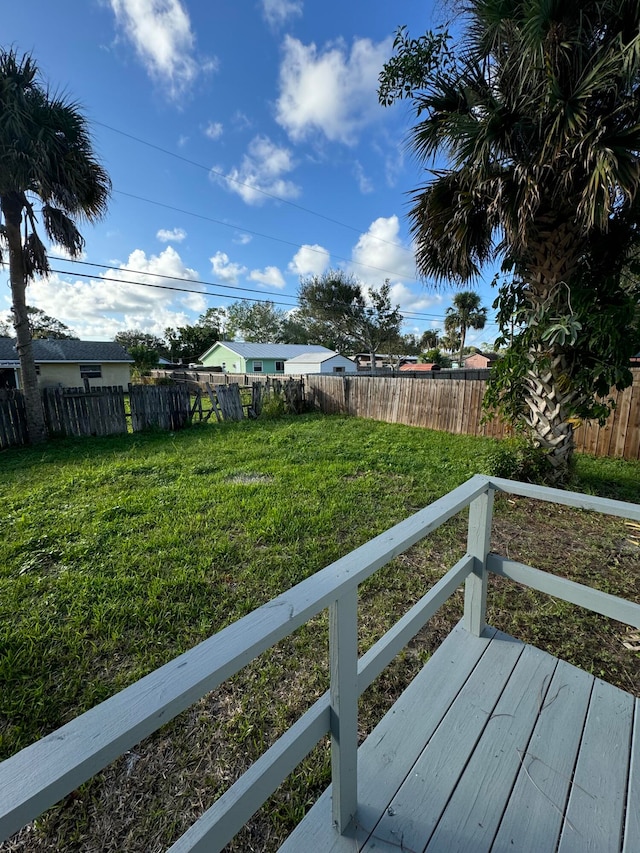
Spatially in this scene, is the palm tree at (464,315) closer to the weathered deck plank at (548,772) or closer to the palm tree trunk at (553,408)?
the palm tree trunk at (553,408)

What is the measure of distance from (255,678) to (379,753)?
0.77 metres

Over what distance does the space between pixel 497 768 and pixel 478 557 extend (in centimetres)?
80

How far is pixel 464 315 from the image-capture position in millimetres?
34938

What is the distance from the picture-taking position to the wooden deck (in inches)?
43.0

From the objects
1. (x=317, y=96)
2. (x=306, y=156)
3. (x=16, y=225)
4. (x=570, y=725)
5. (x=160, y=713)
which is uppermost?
(x=306, y=156)

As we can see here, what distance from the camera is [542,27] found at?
10.1 ft

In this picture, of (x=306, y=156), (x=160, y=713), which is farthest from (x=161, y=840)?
(x=306, y=156)

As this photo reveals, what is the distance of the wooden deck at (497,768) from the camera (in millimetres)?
1093

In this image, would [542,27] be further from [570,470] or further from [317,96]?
[317,96]

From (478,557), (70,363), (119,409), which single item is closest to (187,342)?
(70,363)

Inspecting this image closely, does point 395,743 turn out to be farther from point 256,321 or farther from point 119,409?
point 256,321

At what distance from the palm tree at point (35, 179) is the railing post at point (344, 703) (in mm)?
8078

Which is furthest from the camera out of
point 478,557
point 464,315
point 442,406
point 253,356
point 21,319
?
point 464,315

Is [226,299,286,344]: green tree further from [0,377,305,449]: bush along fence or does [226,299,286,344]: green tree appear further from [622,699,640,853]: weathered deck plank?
[622,699,640,853]: weathered deck plank
